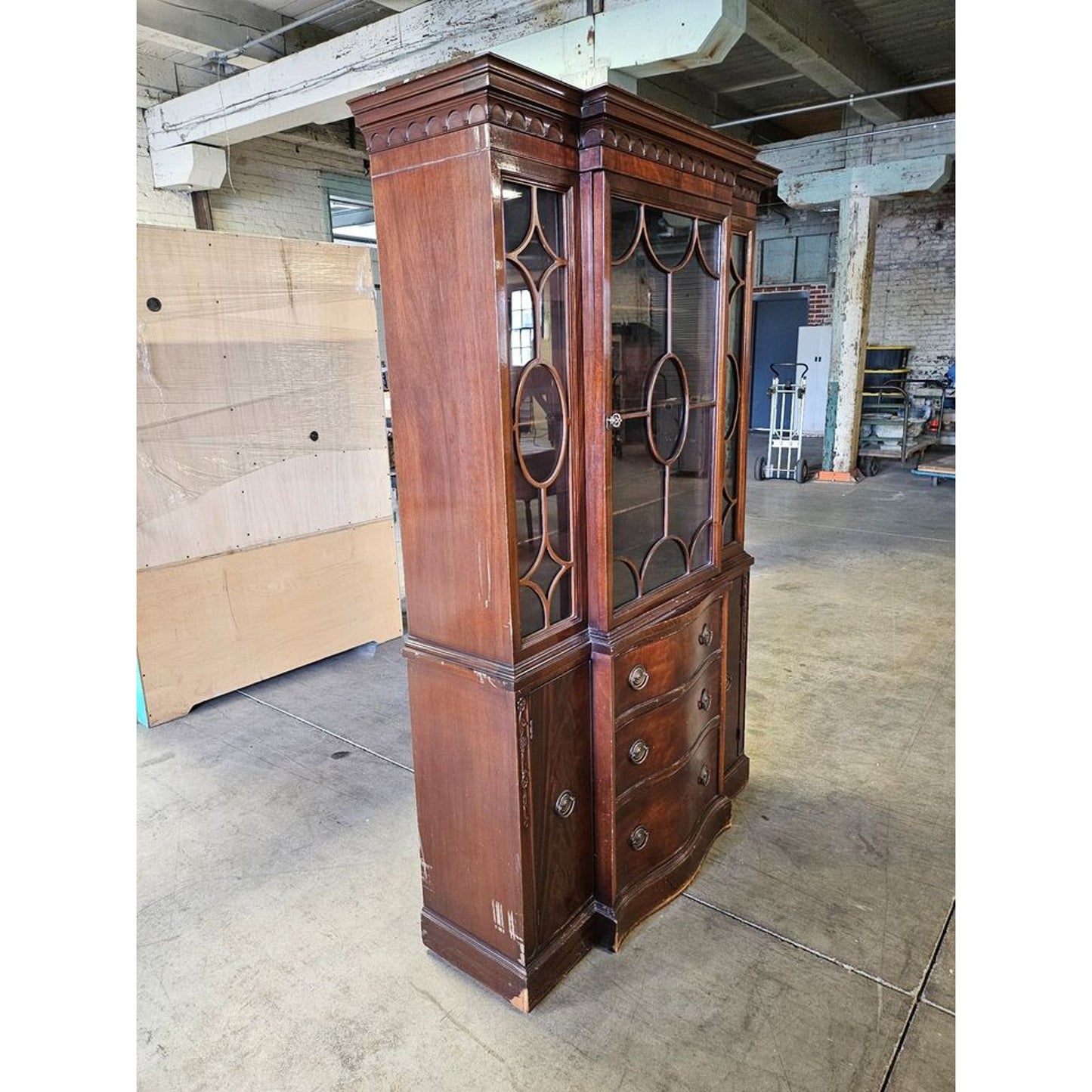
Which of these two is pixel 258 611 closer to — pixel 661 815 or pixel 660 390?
pixel 661 815

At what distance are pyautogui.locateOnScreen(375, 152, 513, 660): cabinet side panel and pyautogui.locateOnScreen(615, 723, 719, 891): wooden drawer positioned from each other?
628 mm

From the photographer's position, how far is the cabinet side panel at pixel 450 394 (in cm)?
134

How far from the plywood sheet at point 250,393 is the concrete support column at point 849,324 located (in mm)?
5640

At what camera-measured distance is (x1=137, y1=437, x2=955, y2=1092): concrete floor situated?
156 cm

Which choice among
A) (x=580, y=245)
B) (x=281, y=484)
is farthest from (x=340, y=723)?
(x=580, y=245)

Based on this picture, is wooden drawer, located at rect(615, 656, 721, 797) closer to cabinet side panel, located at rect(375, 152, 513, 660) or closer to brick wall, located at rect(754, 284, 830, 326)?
cabinet side panel, located at rect(375, 152, 513, 660)

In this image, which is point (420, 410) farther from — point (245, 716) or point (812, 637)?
point (812, 637)

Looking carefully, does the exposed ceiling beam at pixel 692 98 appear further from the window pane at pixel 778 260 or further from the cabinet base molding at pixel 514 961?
the cabinet base molding at pixel 514 961

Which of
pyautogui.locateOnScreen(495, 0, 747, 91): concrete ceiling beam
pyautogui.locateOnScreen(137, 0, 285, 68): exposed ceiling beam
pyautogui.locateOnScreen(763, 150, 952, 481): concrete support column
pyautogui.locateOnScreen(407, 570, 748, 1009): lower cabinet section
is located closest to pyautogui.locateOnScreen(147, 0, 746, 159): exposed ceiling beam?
pyautogui.locateOnScreen(495, 0, 747, 91): concrete ceiling beam

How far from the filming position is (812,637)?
12.5 ft

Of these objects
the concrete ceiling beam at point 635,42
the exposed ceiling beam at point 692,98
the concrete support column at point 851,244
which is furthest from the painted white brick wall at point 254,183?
the concrete support column at point 851,244

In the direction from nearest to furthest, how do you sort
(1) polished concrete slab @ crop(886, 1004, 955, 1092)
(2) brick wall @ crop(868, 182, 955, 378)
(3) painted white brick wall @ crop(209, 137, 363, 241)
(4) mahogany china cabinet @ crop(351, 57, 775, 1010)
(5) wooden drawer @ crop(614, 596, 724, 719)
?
1. (4) mahogany china cabinet @ crop(351, 57, 775, 1010)
2. (1) polished concrete slab @ crop(886, 1004, 955, 1092)
3. (5) wooden drawer @ crop(614, 596, 724, 719)
4. (3) painted white brick wall @ crop(209, 137, 363, 241)
5. (2) brick wall @ crop(868, 182, 955, 378)
